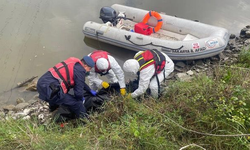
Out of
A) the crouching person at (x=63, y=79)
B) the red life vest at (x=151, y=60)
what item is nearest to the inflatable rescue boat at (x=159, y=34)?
the red life vest at (x=151, y=60)

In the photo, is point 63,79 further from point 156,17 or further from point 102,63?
point 156,17

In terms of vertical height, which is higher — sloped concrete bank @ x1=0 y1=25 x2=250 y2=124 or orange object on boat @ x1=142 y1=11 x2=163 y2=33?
orange object on boat @ x1=142 y1=11 x2=163 y2=33

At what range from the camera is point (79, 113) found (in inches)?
124

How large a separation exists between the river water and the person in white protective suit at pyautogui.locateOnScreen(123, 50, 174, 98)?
2.02 meters

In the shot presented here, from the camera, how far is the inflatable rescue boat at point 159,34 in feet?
15.4

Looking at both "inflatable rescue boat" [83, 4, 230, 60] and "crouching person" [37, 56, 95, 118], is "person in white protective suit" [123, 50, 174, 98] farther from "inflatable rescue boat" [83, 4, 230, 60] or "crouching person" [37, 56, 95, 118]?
"inflatable rescue boat" [83, 4, 230, 60]

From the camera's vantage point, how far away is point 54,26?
20.6 feet

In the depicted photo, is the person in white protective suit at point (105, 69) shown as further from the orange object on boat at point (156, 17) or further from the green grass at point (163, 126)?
the orange object on boat at point (156, 17)

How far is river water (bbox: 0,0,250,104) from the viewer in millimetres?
5051

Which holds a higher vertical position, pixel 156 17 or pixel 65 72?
pixel 156 17

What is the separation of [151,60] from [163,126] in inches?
47.3

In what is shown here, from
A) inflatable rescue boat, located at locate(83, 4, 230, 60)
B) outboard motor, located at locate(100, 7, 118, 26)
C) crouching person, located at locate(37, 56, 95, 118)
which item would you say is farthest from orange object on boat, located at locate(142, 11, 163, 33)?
crouching person, located at locate(37, 56, 95, 118)

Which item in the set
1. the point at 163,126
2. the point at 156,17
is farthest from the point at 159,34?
the point at 163,126

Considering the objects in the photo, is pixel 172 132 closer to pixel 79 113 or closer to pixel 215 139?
pixel 215 139
